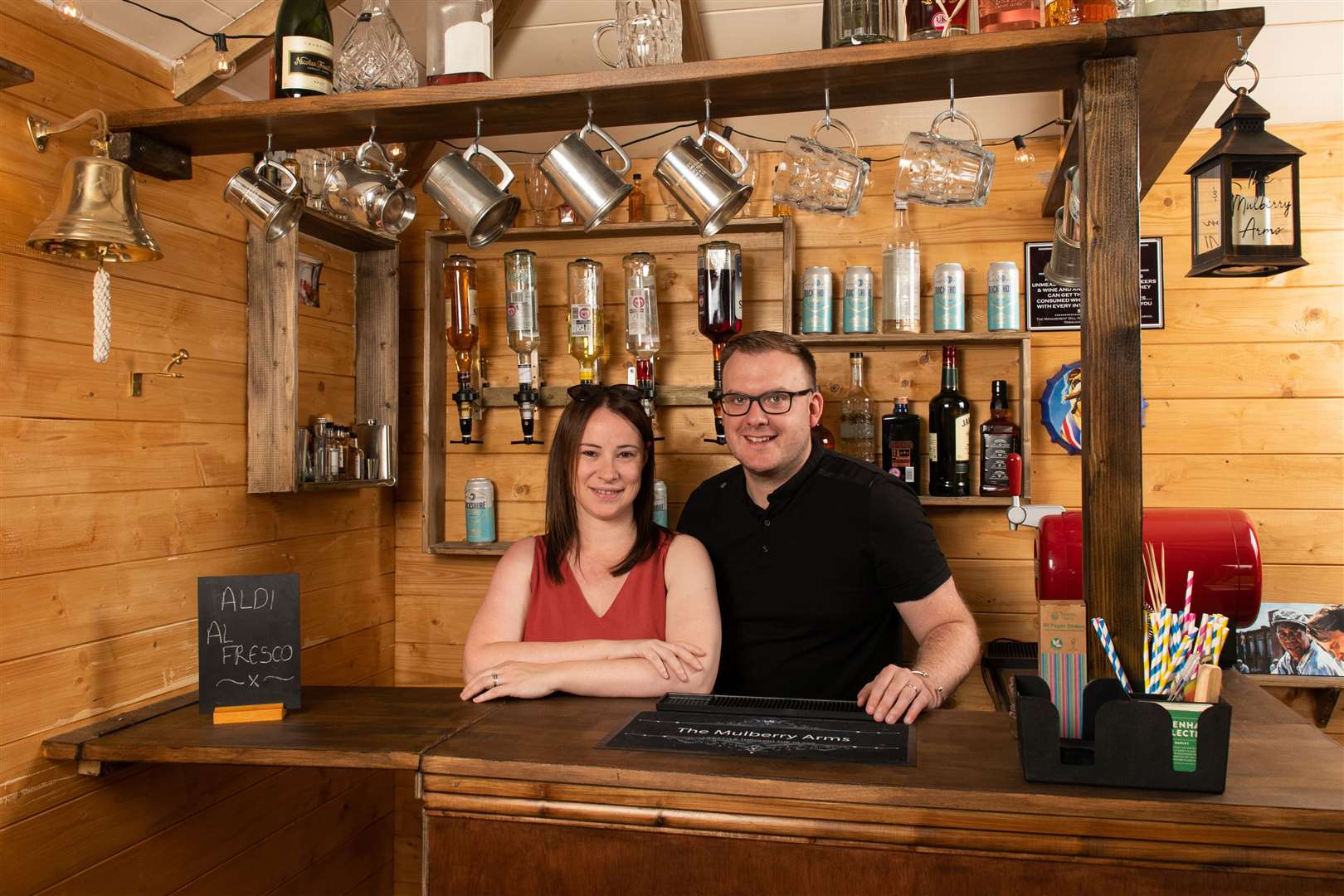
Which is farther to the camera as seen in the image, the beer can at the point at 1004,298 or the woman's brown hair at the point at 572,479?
the beer can at the point at 1004,298

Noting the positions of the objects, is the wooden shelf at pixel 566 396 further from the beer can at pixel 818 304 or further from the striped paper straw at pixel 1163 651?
the striped paper straw at pixel 1163 651

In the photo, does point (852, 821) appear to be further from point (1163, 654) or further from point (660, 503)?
point (660, 503)

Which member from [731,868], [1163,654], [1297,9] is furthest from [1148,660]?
[1297,9]

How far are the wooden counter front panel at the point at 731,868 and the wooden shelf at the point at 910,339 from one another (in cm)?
166

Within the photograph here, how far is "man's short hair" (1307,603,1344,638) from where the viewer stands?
2.64 m

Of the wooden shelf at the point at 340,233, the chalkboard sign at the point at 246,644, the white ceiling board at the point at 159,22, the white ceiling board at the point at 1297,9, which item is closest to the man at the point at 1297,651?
the white ceiling board at the point at 1297,9

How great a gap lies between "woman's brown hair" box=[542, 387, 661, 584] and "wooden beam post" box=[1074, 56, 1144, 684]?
88cm

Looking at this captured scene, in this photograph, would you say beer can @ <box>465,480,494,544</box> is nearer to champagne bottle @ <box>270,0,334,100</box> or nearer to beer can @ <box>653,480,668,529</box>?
beer can @ <box>653,480,668,529</box>

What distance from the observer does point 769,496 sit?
2.24 metres

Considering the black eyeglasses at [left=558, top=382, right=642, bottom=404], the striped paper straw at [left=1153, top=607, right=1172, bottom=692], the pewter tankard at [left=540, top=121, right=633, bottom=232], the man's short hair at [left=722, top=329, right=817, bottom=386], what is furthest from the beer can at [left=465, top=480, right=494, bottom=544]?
the striped paper straw at [left=1153, top=607, right=1172, bottom=692]

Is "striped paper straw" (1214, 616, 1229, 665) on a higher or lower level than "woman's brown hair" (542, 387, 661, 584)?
lower

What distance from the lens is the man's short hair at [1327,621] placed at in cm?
264

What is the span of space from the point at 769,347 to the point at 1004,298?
91 centimetres

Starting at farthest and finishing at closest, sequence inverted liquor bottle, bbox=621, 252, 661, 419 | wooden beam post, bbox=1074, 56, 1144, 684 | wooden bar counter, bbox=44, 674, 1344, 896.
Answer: inverted liquor bottle, bbox=621, 252, 661, 419, wooden beam post, bbox=1074, 56, 1144, 684, wooden bar counter, bbox=44, 674, 1344, 896
